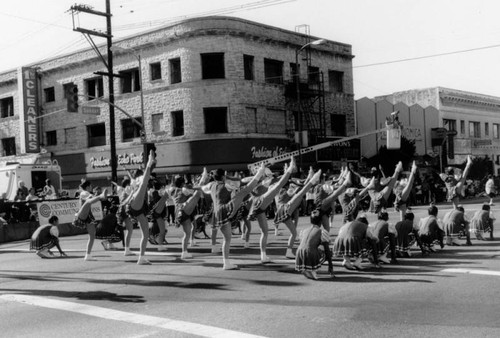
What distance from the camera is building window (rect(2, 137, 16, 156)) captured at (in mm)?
41469

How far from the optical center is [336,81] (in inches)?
1522

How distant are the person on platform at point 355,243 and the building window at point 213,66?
23002 millimetres

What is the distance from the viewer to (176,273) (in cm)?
1045

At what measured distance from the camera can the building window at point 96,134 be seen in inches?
1439

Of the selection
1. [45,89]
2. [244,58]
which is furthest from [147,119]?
[45,89]

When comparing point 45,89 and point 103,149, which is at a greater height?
point 45,89

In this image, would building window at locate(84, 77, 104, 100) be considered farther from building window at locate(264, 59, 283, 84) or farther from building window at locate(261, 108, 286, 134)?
building window at locate(261, 108, 286, 134)

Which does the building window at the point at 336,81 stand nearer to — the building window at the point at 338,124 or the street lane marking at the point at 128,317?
the building window at the point at 338,124

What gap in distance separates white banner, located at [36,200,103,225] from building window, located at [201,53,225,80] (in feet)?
42.3

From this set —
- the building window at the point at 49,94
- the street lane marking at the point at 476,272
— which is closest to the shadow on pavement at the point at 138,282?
the street lane marking at the point at 476,272

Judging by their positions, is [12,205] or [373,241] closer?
[373,241]

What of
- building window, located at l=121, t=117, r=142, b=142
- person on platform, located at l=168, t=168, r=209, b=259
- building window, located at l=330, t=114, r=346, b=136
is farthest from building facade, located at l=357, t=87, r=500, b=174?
person on platform, located at l=168, t=168, r=209, b=259

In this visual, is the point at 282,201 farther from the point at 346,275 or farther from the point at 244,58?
the point at 244,58

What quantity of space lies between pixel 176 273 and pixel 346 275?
10.3 feet
